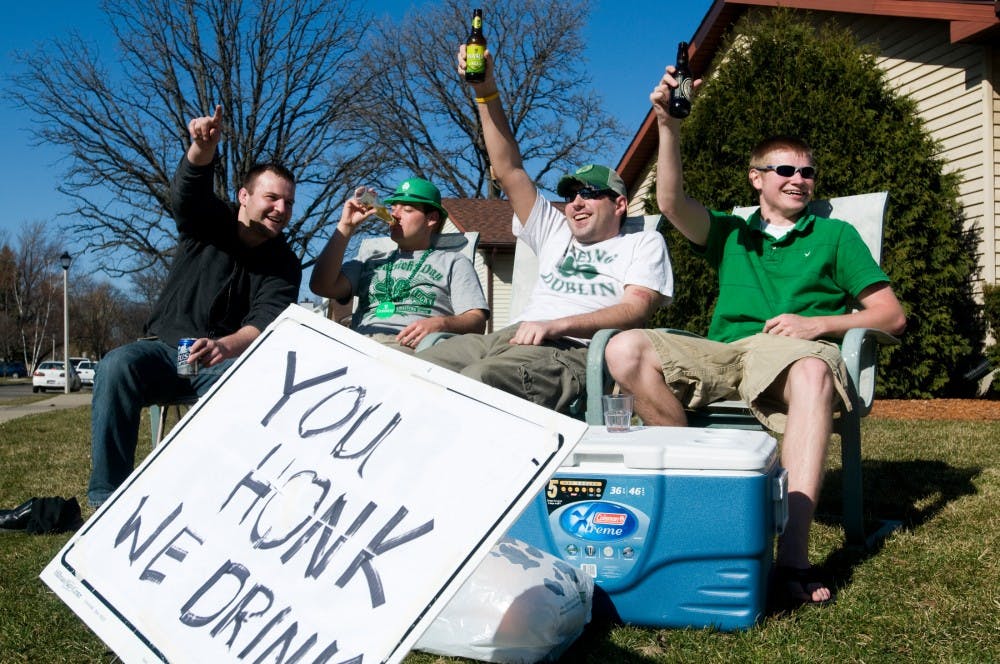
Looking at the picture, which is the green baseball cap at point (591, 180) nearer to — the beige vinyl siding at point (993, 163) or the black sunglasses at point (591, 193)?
the black sunglasses at point (591, 193)

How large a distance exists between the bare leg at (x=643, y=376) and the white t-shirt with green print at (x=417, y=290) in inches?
59.8

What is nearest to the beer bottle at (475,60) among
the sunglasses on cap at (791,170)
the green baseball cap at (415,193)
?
the green baseball cap at (415,193)

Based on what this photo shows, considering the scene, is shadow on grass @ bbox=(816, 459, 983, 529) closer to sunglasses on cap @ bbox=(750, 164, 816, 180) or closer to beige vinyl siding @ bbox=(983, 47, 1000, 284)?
sunglasses on cap @ bbox=(750, 164, 816, 180)

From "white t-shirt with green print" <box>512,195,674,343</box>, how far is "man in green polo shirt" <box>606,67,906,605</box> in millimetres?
202

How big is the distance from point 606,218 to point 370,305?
1.45 metres

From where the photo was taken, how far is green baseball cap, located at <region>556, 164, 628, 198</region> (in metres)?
3.44

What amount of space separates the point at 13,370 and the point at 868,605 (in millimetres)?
60847

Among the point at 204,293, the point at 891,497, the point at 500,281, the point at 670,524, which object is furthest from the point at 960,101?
the point at 500,281

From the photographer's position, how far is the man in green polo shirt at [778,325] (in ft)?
8.09

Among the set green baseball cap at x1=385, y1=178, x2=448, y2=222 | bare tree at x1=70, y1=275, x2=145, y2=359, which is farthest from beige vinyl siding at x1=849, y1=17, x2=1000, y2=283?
bare tree at x1=70, y1=275, x2=145, y2=359

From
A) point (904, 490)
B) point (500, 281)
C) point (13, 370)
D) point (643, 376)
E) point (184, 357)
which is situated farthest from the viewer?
point (13, 370)

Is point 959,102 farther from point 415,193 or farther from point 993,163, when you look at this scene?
point 415,193

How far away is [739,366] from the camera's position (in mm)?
2869

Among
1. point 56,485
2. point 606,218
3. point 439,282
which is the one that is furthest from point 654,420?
point 56,485
